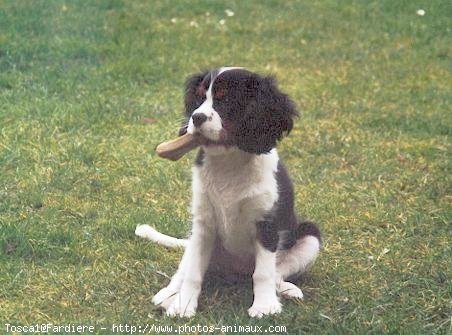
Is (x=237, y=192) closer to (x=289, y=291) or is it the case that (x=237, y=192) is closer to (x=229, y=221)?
(x=229, y=221)

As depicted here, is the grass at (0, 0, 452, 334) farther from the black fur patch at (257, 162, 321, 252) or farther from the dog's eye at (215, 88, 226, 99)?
the dog's eye at (215, 88, 226, 99)

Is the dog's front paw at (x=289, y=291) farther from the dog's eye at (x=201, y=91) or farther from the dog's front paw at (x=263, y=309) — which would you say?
the dog's eye at (x=201, y=91)

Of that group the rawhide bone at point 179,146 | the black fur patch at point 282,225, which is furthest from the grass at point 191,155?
the rawhide bone at point 179,146

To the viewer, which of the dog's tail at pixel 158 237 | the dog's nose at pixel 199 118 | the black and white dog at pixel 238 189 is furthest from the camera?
the dog's tail at pixel 158 237

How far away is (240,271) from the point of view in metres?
4.31

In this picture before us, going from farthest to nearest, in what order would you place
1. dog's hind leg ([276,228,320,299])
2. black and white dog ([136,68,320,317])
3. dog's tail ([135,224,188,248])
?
dog's tail ([135,224,188,248]) → dog's hind leg ([276,228,320,299]) → black and white dog ([136,68,320,317])

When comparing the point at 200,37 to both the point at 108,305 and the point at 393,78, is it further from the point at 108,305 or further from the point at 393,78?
the point at 108,305

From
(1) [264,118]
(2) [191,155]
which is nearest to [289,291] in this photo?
(1) [264,118]

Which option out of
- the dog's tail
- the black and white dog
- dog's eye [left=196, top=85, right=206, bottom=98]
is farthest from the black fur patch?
the dog's tail

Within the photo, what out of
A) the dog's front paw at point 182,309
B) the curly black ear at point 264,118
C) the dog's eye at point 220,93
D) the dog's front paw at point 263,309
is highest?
the dog's eye at point 220,93

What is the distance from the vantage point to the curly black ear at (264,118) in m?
3.88

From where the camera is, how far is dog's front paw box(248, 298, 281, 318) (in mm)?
3910

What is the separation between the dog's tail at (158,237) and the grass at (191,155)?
0.08m

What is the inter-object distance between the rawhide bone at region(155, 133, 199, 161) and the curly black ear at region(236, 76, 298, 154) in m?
0.19
